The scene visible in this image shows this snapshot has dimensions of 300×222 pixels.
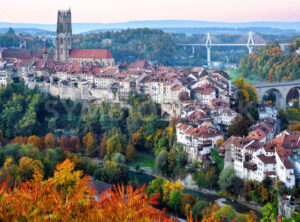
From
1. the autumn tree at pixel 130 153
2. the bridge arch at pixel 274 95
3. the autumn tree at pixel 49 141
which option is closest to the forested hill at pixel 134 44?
the bridge arch at pixel 274 95

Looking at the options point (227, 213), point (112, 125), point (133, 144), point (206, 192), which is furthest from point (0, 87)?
point (227, 213)

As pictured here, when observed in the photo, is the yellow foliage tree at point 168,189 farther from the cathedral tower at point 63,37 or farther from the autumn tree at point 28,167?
the cathedral tower at point 63,37

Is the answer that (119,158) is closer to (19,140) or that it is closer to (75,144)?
(75,144)

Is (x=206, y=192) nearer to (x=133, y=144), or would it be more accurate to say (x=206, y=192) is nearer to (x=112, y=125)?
(x=133, y=144)

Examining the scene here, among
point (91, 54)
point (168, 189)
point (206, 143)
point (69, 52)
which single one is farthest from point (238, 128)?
point (69, 52)

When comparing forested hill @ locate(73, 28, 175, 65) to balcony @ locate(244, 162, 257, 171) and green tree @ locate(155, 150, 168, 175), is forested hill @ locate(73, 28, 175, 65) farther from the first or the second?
balcony @ locate(244, 162, 257, 171)
